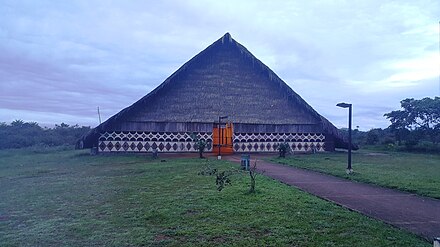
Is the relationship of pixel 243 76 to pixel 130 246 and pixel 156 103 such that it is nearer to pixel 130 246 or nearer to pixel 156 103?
pixel 156 103

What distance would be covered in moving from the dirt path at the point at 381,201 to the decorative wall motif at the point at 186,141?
10.6 meters

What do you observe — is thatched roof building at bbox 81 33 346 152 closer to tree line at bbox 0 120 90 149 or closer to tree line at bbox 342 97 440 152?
tree line at bbox 342 97 440 152

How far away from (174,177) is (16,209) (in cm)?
420

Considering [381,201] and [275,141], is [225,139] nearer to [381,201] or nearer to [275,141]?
[275,141]

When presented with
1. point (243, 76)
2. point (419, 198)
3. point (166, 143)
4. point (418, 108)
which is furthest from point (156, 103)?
point (418, 108)

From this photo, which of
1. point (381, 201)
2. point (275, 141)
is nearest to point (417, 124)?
point (275, 141)

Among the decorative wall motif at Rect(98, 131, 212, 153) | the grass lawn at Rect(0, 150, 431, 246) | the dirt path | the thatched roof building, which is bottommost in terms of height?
the grass lawn at Rect(0, 150, 431, 246)

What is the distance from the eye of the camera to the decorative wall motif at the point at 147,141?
62.8ft

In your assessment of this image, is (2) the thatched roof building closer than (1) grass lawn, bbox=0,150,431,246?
No

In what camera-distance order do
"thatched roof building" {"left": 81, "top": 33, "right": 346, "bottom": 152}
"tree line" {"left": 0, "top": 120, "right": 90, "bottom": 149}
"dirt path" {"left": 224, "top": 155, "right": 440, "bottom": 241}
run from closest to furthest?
1. "dirt path" {"left": 224, "top": 155, "right": 440, "bottom": 241}
2. "thatched roof building" {"left": 81, "top": 33, "right": 346, "bottom": 152}
3. "tree line" {"left": 0, "top": 120, "right": 90, "bottom": 149}

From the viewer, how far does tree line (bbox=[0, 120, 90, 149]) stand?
30.4 metres

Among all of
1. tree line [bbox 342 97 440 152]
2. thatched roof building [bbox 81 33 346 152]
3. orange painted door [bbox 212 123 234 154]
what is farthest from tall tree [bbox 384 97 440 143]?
orange painted door [bbox 212 123 234 154]

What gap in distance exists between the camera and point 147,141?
1953cm

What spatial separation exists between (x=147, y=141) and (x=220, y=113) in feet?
A: 13.8
